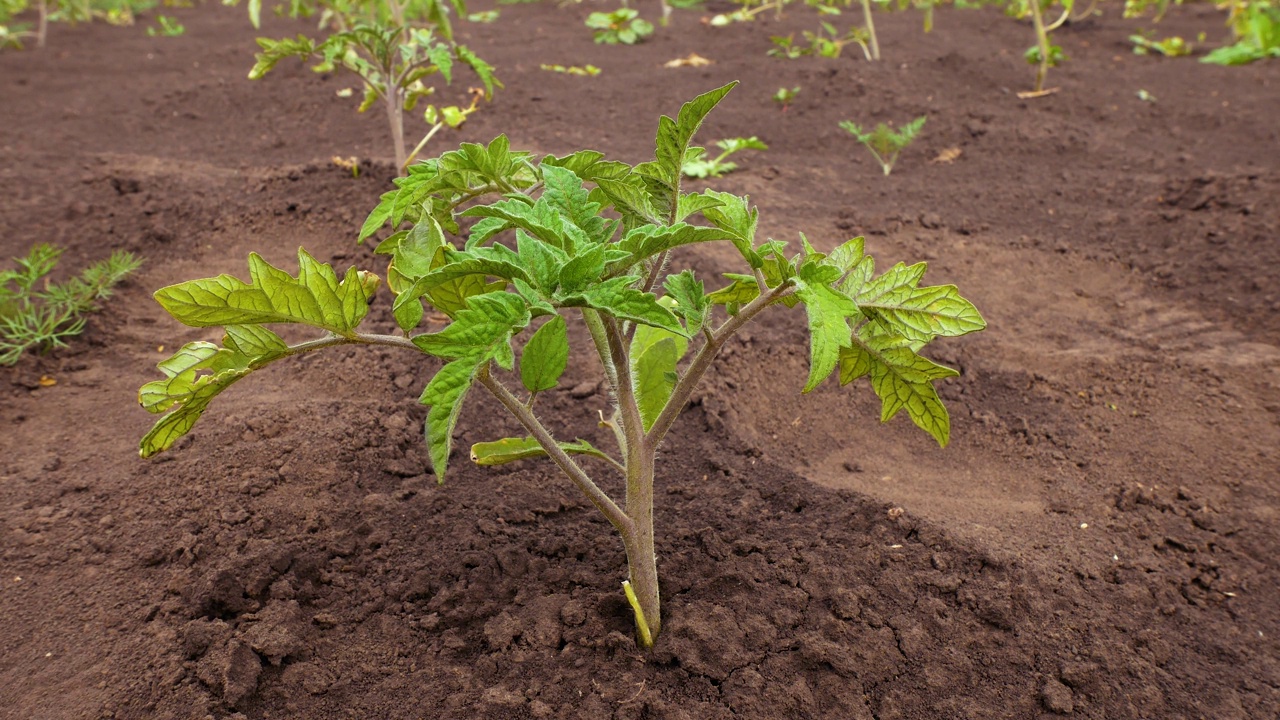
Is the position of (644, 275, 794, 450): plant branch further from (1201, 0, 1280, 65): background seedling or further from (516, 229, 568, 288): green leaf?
(1201, 0, 1280, 65): background seedling

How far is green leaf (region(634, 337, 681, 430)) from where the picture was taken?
167 centimetres

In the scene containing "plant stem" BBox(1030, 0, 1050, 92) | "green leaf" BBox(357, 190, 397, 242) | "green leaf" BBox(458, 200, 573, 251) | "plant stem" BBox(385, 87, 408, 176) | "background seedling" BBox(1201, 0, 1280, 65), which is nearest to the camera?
"green leaf" BBox(458, 200, 573, 251)

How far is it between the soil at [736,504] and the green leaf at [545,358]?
1.66 feet

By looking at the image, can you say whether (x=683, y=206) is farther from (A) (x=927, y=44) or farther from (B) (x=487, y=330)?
(A) (x=927, y=44)

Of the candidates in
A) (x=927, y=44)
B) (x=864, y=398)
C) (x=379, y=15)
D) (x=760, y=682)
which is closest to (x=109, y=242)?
(x=379, y=15)

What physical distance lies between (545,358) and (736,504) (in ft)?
2.52

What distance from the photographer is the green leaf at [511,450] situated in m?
1.54

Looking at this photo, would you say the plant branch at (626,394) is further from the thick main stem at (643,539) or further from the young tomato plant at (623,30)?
the young tomato plant at (623,30)

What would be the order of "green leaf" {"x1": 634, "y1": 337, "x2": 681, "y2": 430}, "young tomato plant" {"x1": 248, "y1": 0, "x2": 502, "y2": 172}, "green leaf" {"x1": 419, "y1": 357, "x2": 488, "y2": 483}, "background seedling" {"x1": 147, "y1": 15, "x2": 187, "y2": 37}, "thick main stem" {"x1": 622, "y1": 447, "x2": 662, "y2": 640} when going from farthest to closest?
"background seedling" {"x1": 147, "y1": 15, "x2": 187, "y2": 37}, "young tomato plant" {"x1": 248, "y1": 0, "x2": 502, "y2": 172}, "green leaf" {"x1": 634, "y1": 337, "x2": 681, "y2": 430}, "thick main stem" {"x1": 622, "y1": 447, "x2": 662, "y2": 640}, "green leaf" {"x1": 419, "y1": 357, "x2": 488, "y2": 483}

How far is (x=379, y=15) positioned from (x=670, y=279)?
15.8 ft

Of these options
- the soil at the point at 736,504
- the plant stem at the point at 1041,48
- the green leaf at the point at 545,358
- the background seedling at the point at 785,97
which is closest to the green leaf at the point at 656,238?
the green leaf at the point at 545,358

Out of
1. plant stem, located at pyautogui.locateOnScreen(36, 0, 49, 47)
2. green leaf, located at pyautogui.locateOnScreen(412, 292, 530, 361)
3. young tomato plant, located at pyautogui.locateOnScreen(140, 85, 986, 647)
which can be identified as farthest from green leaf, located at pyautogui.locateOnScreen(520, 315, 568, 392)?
plant stem, located at pyautogui.locateOnScreen(36, 0, 49, 47)

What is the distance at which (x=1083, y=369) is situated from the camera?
2.78 m

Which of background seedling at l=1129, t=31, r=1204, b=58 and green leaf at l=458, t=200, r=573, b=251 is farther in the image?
background seedling at l=1129, t=31, r=1204, b=58
